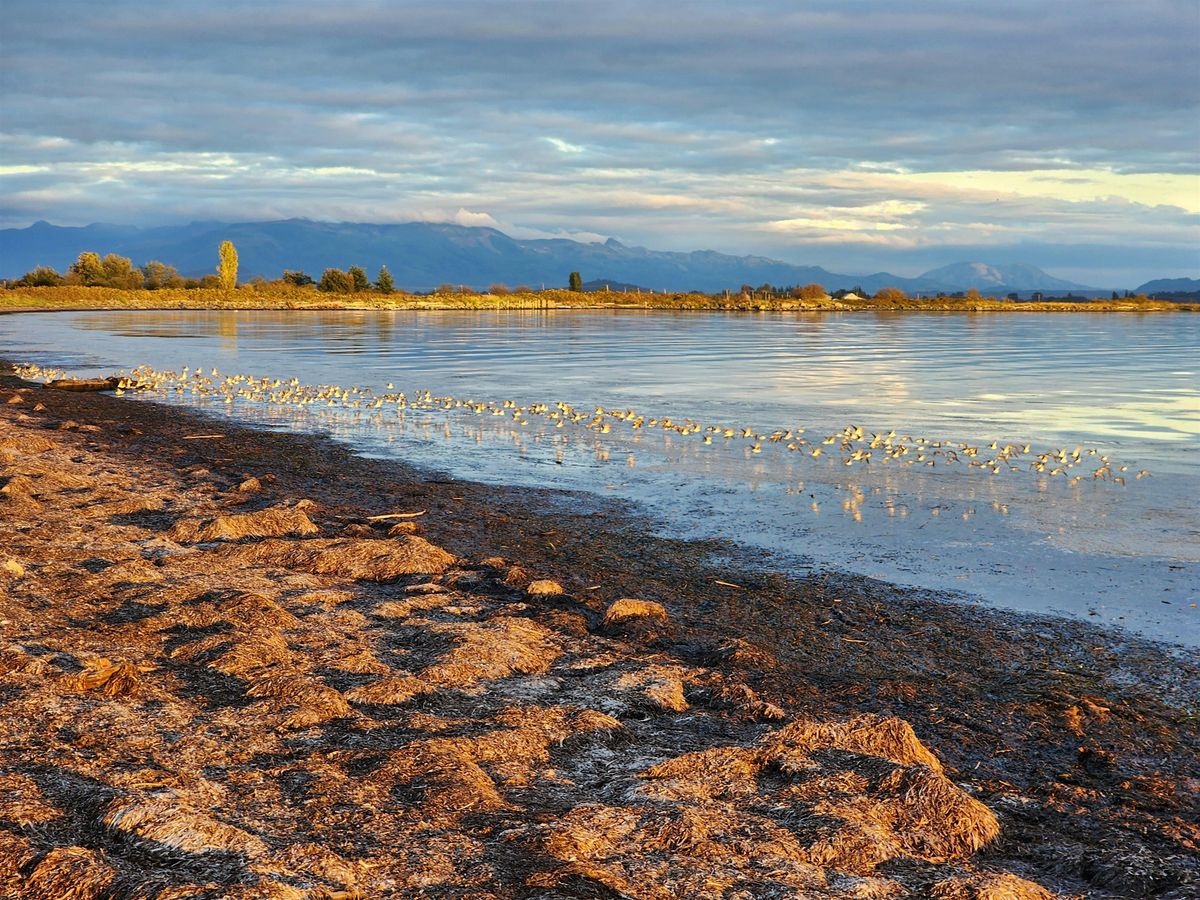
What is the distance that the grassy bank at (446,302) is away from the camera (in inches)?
4323

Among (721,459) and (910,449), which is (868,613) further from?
(910,449)

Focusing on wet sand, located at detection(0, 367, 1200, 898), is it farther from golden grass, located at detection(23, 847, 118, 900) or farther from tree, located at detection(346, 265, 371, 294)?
tree, located at detection(346, 265, 371, 294)

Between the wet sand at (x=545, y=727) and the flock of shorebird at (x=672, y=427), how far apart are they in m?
7.30

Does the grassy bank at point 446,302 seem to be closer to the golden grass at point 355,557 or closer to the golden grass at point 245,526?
the golden grass at point 245,526

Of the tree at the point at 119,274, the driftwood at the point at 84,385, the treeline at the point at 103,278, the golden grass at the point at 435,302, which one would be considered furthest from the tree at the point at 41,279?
the driftwood at the point at 84,385

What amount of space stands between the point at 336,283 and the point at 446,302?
17.9 meters

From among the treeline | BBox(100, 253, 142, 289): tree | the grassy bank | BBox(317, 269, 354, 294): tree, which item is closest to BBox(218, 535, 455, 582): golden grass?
the grassy bank

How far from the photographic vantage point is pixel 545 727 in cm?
636

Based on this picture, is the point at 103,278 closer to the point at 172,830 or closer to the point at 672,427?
the point at 672,427

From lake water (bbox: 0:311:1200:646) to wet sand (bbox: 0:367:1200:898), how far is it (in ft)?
4.80

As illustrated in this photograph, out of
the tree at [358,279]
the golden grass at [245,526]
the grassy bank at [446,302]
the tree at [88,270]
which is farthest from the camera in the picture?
the tree at [358,279]

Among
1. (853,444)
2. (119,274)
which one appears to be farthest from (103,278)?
(853,444)

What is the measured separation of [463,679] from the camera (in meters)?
7.12

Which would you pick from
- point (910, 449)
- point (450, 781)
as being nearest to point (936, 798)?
point (450, 781)
